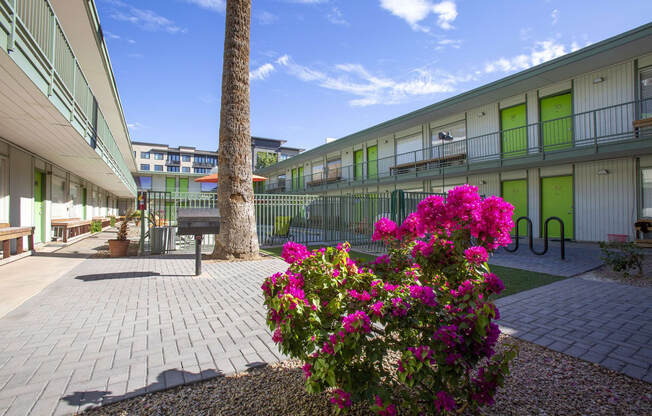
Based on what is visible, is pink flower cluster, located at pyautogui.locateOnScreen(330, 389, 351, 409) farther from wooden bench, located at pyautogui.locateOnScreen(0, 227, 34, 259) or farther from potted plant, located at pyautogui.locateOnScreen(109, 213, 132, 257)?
wooden bench, located at pyautogui.locateOnScreen(0, 227, 34, 259)

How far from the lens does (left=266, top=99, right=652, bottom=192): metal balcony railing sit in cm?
1037

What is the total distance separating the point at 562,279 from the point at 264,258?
21.9ft

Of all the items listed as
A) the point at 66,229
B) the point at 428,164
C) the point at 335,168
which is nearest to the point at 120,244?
the point at 66,229

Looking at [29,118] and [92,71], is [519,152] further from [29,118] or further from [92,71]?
[92,71]

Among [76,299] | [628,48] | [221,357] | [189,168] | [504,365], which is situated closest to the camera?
[504,365]

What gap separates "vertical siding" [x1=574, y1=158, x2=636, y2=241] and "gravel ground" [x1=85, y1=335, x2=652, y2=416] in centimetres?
1130

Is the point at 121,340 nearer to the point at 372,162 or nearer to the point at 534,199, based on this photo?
the point at 534,199

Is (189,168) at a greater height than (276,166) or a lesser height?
greater

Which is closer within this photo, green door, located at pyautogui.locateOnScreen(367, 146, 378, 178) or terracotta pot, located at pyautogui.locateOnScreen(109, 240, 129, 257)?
terracotta pot, located at pyautogui.locateOnScreen(109, 240, 129, 257)

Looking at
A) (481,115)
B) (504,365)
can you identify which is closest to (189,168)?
(481,115)

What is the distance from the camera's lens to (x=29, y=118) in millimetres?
6238

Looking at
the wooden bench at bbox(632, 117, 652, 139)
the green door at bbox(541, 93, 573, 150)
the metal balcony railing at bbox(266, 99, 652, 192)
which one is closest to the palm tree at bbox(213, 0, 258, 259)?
the metal balcony railing at bbox(266, 99, 652, 192)

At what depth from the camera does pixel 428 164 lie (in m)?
16.9

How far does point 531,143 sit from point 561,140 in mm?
1061
